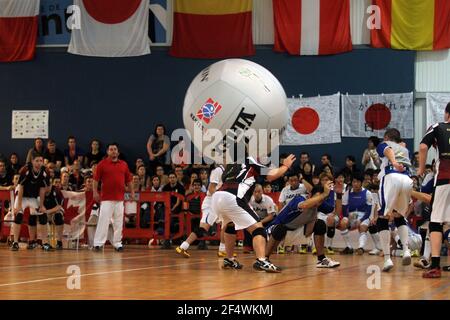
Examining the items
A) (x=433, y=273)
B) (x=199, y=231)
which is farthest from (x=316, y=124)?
(x=433, y=273)

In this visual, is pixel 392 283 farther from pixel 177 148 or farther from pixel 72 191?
pixel 177 148

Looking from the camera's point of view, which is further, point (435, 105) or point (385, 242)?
point (435, 105)

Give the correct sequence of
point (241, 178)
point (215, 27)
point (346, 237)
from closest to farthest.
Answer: point (241, 178) < point (346, 237) < point (215, 27)

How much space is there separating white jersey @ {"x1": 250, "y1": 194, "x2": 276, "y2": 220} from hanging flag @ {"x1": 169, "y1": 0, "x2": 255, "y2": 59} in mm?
6709

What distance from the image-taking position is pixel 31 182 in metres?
15.9

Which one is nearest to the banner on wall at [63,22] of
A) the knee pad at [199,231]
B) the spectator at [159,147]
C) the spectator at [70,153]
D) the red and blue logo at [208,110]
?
the spectator at [159,147]

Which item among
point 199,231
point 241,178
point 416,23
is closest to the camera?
point 241,178

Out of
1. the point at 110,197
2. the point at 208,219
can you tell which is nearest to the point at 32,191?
the point at 110,197

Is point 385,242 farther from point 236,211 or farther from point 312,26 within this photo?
point 312,26

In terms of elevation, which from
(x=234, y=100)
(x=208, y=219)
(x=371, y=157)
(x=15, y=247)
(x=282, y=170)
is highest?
(x=234, y=100)

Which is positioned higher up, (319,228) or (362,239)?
(319,228)

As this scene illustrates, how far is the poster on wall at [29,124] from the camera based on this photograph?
2280 centimetres

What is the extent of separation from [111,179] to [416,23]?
9.72 meters

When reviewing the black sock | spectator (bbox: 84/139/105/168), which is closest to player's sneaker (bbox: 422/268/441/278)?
the black sock
